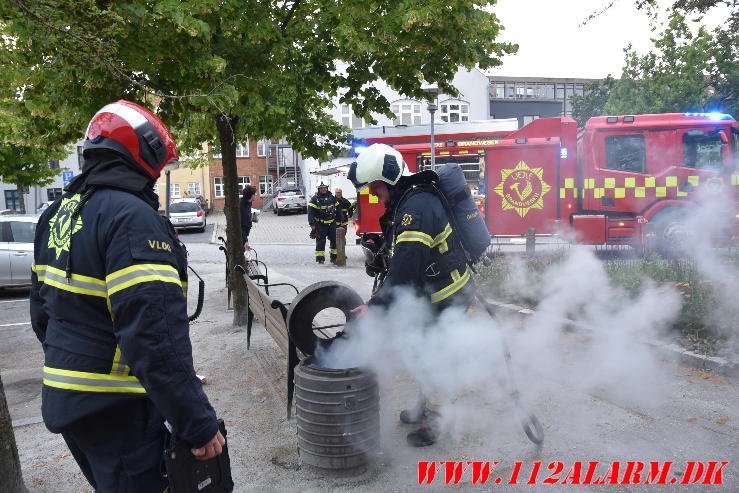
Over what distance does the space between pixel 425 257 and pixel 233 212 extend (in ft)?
13.7

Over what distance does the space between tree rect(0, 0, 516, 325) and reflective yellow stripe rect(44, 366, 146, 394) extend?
9.46 feet

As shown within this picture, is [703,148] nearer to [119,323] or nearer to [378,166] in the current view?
[378,166]

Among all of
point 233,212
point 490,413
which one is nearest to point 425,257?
point 490,413

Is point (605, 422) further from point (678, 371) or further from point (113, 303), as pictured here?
point (113, 303)

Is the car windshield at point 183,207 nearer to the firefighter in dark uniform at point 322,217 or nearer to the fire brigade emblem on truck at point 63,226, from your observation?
the firefighter in dark uniform at point 322,217

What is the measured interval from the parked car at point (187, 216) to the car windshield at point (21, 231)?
15469mm

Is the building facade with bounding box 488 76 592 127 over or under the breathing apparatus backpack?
over

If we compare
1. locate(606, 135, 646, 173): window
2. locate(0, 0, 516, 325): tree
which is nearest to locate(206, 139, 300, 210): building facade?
locate(606, 135, 646, 173): window

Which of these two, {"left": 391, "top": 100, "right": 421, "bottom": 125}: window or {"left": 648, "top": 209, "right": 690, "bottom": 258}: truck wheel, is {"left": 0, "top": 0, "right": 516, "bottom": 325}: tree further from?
{"left": 391, "top": 100, "right": 421, "bottom": 125}: window

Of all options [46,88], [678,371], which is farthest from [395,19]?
[678,371]

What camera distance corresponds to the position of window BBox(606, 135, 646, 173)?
439 inches

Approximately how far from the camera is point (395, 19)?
554cm

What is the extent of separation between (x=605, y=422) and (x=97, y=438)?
3.33m

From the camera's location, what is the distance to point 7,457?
3018mm
